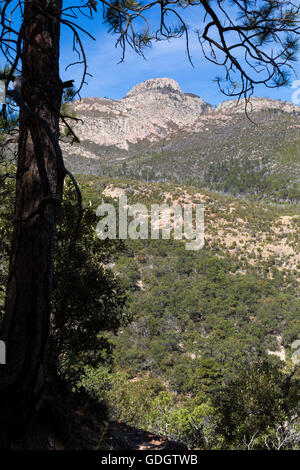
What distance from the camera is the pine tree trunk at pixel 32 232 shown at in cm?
167

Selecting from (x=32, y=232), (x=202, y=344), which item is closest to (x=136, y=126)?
(x=202, y=344)

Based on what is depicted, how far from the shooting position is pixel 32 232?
1.77 metres

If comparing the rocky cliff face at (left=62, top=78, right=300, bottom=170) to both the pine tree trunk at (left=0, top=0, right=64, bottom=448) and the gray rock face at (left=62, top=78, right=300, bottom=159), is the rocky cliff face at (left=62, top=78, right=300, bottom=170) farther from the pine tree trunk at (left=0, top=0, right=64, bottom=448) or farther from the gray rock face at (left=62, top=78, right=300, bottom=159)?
the pine tree trunk at (left=0, top=0, right=64, bottom=448)

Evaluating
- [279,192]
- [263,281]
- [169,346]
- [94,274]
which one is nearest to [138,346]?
[169,346]

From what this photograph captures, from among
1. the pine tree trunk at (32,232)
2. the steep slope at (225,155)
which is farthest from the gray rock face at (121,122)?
the pine tree trunk at (32,232)

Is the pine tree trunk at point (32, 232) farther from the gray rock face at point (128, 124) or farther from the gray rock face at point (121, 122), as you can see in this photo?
the gray rock face at point (121, 122)

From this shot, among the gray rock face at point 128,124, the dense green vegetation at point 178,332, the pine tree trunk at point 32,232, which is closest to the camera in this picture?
the pine tree trunk at point 32,232

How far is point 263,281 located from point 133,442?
2525cm


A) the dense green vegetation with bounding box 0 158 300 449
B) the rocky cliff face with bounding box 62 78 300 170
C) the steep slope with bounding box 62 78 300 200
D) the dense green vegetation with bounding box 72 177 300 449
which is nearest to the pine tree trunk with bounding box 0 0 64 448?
the dense green vegetation with bounding box 0 158 300 449

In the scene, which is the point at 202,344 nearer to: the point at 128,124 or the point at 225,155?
the point at 225,155

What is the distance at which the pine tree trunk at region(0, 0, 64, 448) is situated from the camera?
1673mm

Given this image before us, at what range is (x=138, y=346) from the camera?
68.0 feet

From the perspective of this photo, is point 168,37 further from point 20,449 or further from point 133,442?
point 133,442

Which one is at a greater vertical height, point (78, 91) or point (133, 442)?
point (78, 91)
